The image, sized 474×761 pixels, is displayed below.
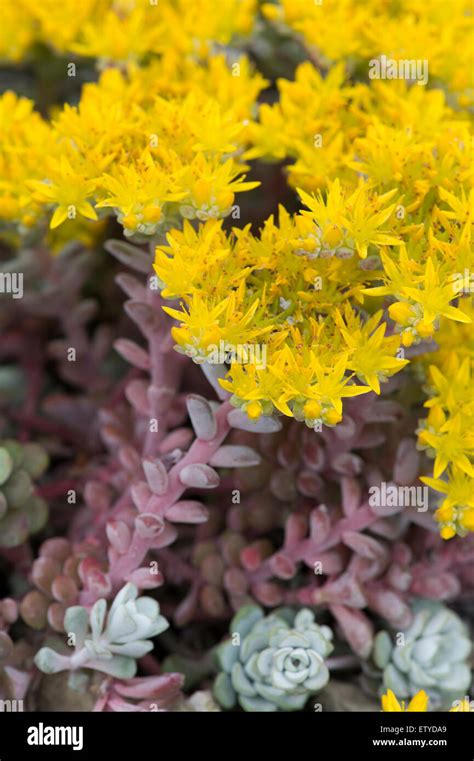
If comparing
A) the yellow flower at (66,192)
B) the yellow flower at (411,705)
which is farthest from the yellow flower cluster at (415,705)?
the yellow flower at (66,192)

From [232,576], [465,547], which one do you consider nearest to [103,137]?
[232,576]

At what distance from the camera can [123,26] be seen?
1.16m

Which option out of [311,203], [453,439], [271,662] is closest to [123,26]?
[311,203]

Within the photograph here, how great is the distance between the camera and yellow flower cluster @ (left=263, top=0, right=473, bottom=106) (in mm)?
1065

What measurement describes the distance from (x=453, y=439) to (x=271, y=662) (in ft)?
1.02

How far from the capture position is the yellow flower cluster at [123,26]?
1.15 meters

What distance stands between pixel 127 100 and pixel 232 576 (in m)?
0.58

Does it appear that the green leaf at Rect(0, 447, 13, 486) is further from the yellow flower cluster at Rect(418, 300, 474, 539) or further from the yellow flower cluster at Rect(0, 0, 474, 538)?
the yellow flower cluster at Rect(418, 300, 474, 539)

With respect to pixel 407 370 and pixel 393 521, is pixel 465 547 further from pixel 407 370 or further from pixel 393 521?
pixel 407 370

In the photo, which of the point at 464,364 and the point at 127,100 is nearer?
the point at 464,364

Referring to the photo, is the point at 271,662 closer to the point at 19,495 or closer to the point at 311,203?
the point at 19,495

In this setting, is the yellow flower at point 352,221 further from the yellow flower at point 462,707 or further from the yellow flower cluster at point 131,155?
the yellow flower at point 462,707

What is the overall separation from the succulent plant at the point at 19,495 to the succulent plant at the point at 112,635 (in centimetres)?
13
